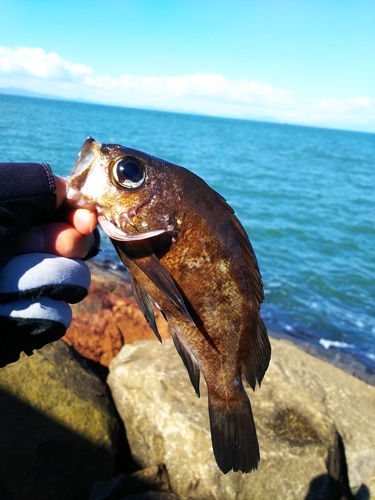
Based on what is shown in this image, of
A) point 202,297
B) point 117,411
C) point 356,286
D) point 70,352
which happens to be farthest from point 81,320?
point 356,286

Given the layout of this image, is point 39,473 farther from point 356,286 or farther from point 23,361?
point 356,286

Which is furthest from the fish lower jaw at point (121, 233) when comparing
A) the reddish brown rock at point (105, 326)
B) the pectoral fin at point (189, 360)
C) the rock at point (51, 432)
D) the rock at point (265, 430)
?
the reddish brown rock at point (105, 326)

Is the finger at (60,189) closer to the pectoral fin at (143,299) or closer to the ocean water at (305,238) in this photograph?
the pectoral fin at (143,299)

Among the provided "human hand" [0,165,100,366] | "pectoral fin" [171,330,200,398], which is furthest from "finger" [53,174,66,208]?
"pectoral fin" [171,330,200,398]

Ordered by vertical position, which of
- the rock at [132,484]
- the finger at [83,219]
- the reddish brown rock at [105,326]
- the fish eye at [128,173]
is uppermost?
the fish eye at [128,173]

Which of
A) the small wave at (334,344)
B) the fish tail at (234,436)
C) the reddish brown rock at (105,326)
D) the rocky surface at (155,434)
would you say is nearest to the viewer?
the fish tail at (234,436)

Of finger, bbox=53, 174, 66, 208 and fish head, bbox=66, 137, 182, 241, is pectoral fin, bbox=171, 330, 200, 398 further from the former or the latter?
finger, bbox=53, 174, 66, 208
